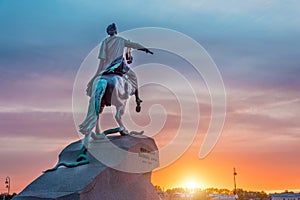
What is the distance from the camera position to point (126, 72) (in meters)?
13.0

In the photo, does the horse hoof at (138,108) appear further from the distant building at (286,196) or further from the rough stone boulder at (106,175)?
the distant building at (286,196)

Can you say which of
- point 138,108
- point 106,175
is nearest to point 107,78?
point 138,108

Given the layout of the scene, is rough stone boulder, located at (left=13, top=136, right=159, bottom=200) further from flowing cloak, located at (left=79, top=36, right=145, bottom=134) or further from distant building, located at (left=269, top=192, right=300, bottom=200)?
distant building, located at (left=269, top=192, right=300, bottom=200)

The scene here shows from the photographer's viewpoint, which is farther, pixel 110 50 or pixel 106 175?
pixel 110 50

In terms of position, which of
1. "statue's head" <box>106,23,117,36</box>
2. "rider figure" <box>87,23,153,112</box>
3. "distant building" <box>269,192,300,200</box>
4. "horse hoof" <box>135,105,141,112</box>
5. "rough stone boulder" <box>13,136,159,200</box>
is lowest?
"distant building" <box>269,192,300,200</box>

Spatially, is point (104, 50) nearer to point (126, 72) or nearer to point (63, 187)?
point (126, 72)

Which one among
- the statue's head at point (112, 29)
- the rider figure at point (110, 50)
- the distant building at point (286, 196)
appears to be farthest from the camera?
the distant building at point (286, 196)

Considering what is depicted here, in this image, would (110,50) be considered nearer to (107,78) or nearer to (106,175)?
(107,78)

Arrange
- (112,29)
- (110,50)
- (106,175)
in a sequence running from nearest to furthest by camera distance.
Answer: (106,175), (110,50), (112,29)

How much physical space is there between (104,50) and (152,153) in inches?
133

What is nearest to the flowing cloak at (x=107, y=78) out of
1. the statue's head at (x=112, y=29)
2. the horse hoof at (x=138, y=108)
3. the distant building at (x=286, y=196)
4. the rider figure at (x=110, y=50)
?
the rider figure at (x=110, y=50)

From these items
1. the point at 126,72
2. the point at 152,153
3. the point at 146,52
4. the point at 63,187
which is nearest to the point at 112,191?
the point at 63,187

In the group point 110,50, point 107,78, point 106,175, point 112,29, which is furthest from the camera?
point 112,29

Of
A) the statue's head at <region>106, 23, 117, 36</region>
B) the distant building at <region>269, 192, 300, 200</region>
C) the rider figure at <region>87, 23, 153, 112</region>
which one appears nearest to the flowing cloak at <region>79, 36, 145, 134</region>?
the rider figure at <region>87, 23, 153, 112</region>
